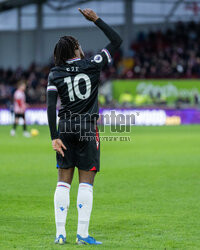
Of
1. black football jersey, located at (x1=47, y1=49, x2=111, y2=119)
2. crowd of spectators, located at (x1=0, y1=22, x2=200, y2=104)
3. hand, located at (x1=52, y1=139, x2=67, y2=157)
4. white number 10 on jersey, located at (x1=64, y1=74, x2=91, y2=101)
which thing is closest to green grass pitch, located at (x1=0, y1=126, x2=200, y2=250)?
hand, located at (x1=52, y1=139, x2=67, y2=157)

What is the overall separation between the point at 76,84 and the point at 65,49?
0.37 meters

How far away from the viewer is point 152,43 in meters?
41.5

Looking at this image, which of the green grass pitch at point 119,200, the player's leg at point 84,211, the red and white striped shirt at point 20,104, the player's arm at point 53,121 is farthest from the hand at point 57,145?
the red and white striped shirt at point 20,104

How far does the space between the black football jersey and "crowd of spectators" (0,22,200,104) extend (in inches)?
1080

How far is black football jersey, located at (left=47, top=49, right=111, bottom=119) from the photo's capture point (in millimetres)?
5879

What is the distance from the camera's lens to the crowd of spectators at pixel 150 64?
1389 inches

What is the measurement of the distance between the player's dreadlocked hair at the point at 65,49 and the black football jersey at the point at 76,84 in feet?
0.20

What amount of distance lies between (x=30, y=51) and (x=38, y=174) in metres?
33.4

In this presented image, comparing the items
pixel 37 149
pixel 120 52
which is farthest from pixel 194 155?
pixel 120 52

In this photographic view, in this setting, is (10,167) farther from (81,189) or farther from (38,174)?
(81,189)

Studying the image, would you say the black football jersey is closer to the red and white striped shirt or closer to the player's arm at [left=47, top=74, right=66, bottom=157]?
the player's arm at [left=47, top=74, right=66, bottom=157]

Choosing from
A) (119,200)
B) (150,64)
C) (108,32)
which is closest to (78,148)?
(108,32)

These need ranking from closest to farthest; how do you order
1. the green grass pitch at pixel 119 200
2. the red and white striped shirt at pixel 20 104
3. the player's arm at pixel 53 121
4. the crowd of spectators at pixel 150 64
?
the player's arm at pixel 53 121, the green grass pitch at pixel 119 200, the red and white striped shirt at pixel 20 104, the crowd of spectators at pixel 150 64

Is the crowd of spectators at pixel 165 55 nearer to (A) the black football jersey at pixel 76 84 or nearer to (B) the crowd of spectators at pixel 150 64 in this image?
(B) the crowd of spectators at pixel 150 64
